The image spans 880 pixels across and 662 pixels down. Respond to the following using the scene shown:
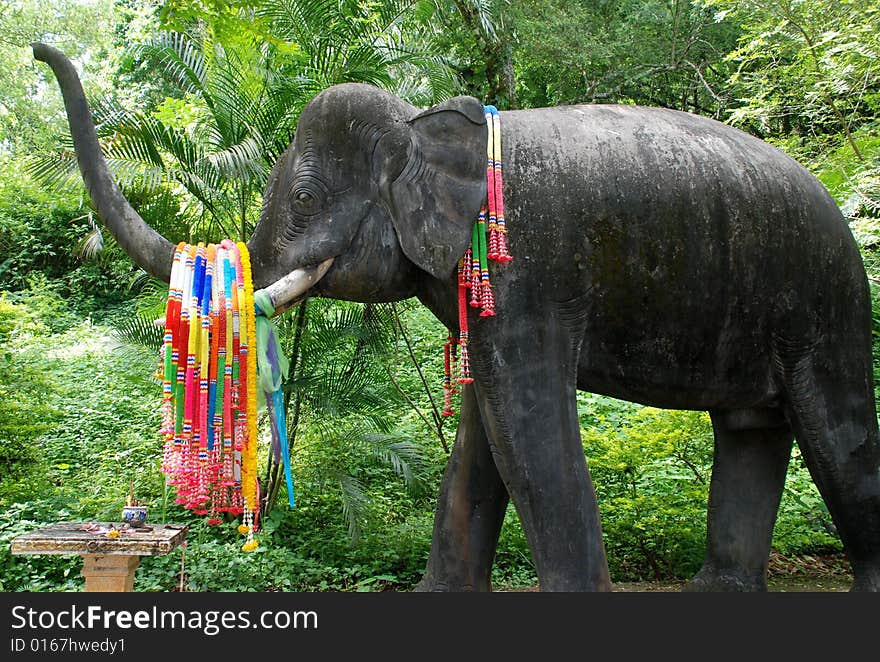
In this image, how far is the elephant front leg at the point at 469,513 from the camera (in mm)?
3279

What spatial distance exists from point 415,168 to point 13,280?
11.5 meters

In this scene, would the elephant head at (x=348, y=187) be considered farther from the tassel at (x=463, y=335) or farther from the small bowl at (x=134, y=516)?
the small bowl at (x=134, y=516)

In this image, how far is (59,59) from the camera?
9.12 feet

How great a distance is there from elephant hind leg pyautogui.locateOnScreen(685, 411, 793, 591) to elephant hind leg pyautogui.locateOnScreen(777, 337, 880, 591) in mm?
370

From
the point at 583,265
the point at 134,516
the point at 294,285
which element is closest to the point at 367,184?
the point at 294,285

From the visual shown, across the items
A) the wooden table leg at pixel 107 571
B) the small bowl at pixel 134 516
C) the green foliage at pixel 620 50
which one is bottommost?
the wooden table leg at pixel 107 571

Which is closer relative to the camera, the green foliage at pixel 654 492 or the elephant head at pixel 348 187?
the elephant head at pixel 348 187

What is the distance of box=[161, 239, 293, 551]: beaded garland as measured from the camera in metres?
2.60

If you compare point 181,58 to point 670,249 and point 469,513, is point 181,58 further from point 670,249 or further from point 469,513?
point 670,249

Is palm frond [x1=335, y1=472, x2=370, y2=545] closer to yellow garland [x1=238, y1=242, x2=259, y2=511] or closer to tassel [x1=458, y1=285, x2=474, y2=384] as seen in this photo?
yellow garland [x1=238, y1=242, x2=259, y2=511]

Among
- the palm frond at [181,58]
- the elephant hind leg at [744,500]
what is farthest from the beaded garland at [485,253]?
the palm frond at [181,58]

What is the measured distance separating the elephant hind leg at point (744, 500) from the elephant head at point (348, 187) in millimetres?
1515

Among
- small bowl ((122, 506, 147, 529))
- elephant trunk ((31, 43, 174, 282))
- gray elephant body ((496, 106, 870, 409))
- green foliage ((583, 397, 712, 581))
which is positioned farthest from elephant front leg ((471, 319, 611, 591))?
green foliage ((583, 397, 712, 581))

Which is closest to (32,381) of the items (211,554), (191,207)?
Result: (191,207)
